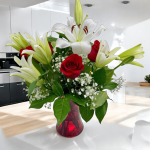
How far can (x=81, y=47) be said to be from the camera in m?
0.68

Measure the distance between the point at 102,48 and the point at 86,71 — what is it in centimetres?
11

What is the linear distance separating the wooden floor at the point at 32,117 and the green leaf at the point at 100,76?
0.45 metres

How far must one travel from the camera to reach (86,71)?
0.75 m

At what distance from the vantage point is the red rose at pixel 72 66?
646 millimetres

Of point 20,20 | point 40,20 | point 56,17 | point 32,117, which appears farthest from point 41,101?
point 56,17

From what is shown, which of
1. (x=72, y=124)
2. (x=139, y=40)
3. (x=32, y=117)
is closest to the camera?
(x=72, y=124)

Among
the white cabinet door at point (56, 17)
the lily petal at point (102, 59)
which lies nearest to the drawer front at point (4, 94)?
the white cabinet door at point (56, 17)

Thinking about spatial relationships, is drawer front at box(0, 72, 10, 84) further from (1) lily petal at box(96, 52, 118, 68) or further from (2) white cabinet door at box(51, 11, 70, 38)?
(1) lily petal at box(96, 52, 118, 68)

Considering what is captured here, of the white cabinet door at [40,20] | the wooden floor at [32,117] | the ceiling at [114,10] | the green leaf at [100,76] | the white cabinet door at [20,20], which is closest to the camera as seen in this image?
the green leaf at [100,76]

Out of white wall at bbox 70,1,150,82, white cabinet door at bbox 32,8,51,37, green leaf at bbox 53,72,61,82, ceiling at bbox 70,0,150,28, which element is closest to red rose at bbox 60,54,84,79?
green leaf at bbox 53,72,61,82

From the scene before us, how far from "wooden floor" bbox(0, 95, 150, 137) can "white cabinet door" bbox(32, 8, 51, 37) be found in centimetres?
282

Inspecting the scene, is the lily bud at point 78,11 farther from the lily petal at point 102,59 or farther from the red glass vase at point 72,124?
the red glass vase at point 72,124

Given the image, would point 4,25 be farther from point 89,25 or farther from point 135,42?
point 135,42

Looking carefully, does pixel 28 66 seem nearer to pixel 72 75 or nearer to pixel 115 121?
pixel 72 75
